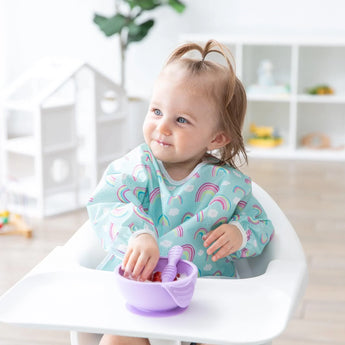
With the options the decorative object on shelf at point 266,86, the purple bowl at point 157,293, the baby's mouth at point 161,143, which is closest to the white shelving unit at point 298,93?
the decorative object on shelf at point 266,86

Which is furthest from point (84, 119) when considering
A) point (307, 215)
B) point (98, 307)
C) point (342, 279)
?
point (98, 307)

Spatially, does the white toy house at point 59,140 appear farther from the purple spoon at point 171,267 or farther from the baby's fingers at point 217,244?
the purple spoon at point 171,267

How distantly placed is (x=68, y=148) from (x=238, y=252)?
172 cm

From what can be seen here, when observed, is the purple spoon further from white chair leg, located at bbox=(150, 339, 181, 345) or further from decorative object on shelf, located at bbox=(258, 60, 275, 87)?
decorative object on shelf, located at bbox=(258, 60, 275, 87)

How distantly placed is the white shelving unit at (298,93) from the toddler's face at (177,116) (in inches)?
104

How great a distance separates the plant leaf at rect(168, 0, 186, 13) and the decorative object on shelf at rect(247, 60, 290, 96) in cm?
55

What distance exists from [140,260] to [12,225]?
1.70m

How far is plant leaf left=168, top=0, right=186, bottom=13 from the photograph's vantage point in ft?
12.7

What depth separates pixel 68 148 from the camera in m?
2.86

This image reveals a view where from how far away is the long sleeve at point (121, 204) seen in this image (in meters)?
1.17

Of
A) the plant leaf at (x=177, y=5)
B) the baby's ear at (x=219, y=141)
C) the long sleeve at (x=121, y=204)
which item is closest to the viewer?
the long sleeve at (x=121, y=204)

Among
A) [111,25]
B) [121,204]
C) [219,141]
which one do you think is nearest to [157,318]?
[121,204]

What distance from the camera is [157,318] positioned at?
0.97 m

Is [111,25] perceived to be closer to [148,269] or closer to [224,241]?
[224,241]
